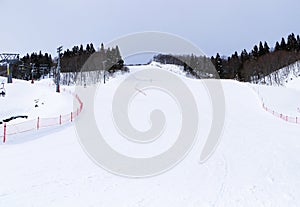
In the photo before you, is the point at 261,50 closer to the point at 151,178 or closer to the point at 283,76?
the point at 283,76

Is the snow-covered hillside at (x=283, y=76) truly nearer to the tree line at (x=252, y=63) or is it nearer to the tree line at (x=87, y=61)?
the tree line at (x=252, y=63)

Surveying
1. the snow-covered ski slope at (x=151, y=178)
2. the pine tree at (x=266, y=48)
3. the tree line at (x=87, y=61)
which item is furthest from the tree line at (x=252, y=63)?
the snow-covered ski slope at (x=151, y=178)

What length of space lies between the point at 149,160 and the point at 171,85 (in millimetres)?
24265

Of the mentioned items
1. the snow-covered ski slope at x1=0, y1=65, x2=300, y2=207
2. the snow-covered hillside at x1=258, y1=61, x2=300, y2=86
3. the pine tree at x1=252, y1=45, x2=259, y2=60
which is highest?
the pine tree at x1=252, y1=45, x2=259, y2=60

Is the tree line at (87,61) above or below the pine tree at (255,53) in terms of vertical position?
below

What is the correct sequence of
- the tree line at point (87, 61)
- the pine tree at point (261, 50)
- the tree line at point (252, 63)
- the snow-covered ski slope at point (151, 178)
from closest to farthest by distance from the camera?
the snow-covered ski slope at point (151, 178) → the tree line at point (87, 61) → the tree line at point (252, 63) → the pine tree at point (261, 50)

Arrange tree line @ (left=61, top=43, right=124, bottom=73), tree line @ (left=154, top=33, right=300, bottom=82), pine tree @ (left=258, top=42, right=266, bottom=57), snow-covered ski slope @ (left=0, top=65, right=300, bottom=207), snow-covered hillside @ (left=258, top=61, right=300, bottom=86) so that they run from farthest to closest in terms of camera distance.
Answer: pine tree @ (left=258, top=42, right=266, bottom=57) < tree line @ (left=154, top=33, right=300, bottom=82) < snow-covered hillside @ (left=258, top=61, right=300, bottom=86) < tree line @ (left=61, top=43, right=124, bottom=73) < snow-covered ski slope @ (left=0, top=65, right=300, bottom=207)

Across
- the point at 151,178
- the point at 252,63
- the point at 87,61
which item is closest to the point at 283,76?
the point at 252,63

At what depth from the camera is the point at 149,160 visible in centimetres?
816

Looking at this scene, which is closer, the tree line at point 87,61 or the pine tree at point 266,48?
the tree line at point 87,61

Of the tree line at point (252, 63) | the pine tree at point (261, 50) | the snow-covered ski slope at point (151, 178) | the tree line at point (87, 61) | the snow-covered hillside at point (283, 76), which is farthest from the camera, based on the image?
the pine tree at point (261, 50)

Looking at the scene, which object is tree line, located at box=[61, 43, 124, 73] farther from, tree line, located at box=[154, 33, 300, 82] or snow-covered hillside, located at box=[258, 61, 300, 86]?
snow-covered hillside, located at box=[258, 61, 300, 86]

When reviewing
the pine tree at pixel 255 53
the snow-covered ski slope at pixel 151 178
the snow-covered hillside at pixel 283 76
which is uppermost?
the pine tree at pixel 255 53

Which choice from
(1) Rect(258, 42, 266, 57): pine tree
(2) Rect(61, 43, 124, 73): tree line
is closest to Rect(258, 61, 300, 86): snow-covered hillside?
(1) Rect(258, 42, 266, 57): pine tree
